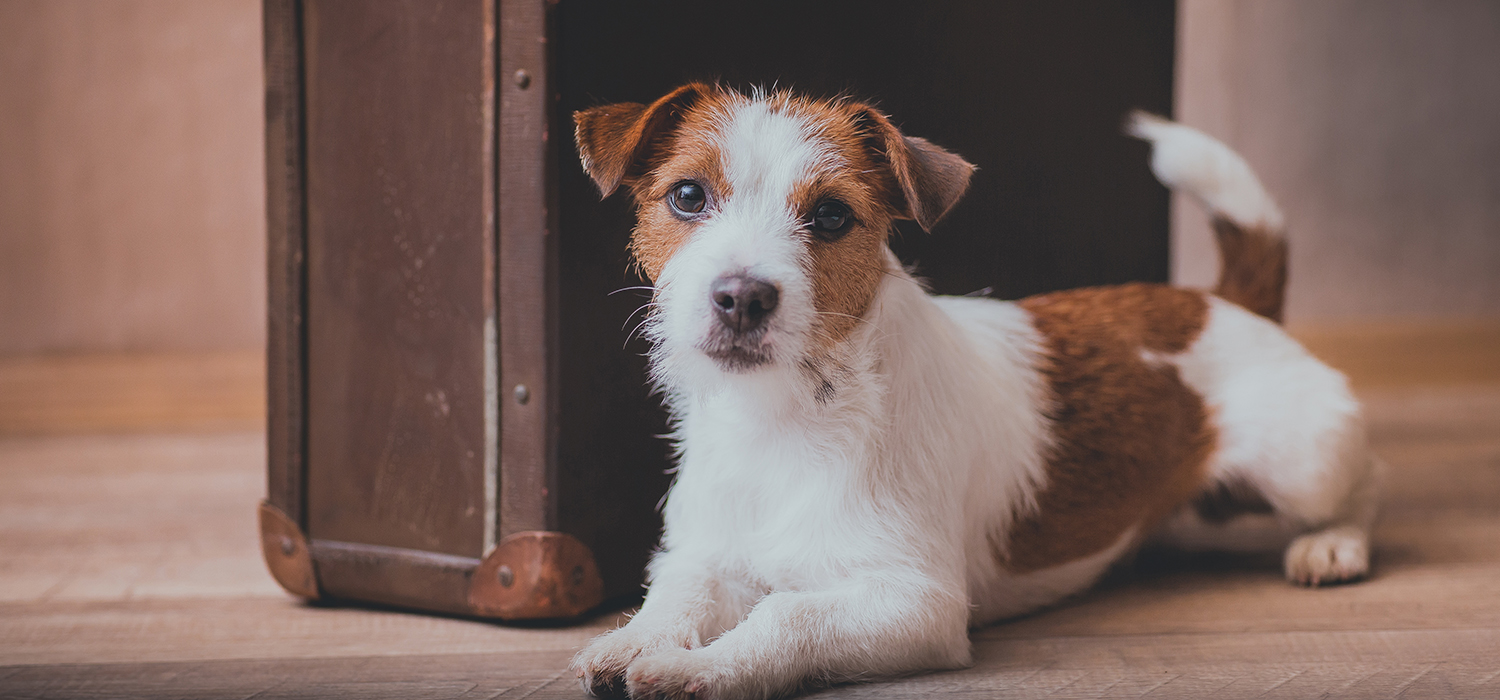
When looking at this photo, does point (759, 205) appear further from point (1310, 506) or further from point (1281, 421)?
point (1310, 506)

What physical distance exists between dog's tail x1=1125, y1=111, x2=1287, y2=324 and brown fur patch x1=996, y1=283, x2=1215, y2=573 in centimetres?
28

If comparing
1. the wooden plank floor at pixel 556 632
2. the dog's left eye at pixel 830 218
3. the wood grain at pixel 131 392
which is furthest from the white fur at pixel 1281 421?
the wood grain at pixel 131 392

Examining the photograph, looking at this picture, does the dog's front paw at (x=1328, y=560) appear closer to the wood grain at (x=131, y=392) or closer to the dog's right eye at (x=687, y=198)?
the dog's right eye at (x=687, y=198)

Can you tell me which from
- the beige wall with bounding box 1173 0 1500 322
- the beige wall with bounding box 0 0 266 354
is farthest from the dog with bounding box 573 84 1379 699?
the beige wall with bounding box 0 0 266 354

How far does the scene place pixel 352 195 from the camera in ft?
6.17

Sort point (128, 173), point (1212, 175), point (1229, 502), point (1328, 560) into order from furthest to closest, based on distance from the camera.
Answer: point (128, 173), point (1212, 175), point (1229, 502), point (1328, 560)

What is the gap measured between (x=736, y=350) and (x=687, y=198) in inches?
9.8

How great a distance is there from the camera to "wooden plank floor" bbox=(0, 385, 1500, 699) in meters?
1.53

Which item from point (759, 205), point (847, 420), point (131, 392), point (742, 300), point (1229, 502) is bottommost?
point (131, 392)

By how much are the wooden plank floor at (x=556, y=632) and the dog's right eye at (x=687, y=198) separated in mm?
660

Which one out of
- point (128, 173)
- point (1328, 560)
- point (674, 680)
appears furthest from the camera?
point (128, 173)

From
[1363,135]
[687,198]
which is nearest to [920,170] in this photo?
[687,198]

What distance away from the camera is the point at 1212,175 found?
2.31 metres

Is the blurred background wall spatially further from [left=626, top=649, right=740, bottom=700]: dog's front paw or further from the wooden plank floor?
[left=626, top=649, right=740, bottom=700]: dog's front paw
